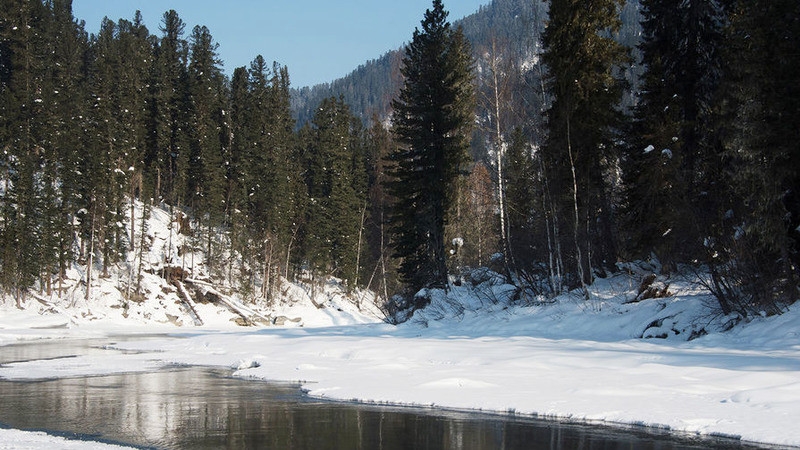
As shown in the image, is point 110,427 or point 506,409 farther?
point 506,409

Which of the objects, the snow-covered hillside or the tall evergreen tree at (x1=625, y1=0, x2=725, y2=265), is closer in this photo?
the tall evergreen tree at (x1=625, y1=0, x2=725, y2=265)

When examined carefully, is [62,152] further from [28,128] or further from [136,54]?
[136,54]

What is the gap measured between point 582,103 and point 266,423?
63.0 feet

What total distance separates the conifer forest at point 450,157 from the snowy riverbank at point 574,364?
4.50 ft

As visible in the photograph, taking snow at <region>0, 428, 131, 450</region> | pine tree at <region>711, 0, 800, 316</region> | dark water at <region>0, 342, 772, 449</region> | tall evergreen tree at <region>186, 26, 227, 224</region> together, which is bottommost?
dark water at <region>0, 342, 772, 449</region>

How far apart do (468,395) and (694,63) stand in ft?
51.3

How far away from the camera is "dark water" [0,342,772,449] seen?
8.52 m

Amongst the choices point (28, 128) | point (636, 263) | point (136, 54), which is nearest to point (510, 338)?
point (636, 263)

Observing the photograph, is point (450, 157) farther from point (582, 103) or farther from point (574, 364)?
point (574, 364)

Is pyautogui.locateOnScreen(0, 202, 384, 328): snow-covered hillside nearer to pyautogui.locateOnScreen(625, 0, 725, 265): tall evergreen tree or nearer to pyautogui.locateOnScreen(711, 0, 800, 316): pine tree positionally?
pyautogui.locateOnScreen(625, 0, 725, 265): tall evergreen tree

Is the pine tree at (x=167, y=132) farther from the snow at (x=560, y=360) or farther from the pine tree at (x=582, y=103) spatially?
the pine tree at (x=582, y=103)

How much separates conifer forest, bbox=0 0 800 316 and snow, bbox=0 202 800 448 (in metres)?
1.27

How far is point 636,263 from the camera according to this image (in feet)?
79.2

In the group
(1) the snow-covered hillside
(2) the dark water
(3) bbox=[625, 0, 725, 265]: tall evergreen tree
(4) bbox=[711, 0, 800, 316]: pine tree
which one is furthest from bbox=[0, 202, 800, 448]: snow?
(1) the snow-covered hillside
